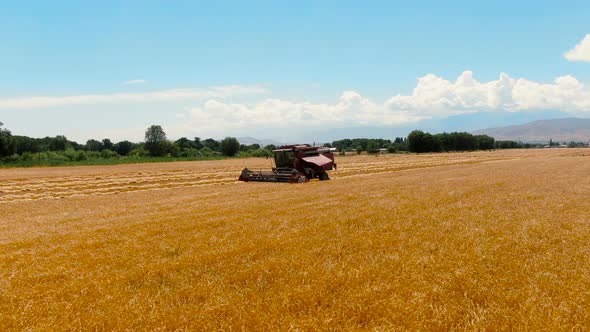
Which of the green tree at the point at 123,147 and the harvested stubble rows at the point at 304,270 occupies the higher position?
the green tree at the point at 123,147

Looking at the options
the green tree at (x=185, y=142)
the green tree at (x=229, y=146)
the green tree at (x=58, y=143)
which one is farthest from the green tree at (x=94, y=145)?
the green tree at (x=229, y=146)

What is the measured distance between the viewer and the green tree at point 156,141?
123 meters

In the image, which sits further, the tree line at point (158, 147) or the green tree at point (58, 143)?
the green tree at point (58, 143)

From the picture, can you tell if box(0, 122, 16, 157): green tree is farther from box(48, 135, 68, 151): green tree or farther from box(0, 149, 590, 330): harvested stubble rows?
box(48, 135, 68, 151): green tree

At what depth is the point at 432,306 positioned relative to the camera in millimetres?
5938

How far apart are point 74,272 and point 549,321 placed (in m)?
8.35

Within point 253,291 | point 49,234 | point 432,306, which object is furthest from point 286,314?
point 49,234

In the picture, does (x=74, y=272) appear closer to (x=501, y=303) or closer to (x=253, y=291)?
(x=253, y=291)

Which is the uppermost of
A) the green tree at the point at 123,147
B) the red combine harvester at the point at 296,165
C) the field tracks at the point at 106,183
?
the green tree at the point at 123,147

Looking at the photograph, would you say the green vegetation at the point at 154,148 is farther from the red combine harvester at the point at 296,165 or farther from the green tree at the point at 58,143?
the red combine harvester at the point at 296,165

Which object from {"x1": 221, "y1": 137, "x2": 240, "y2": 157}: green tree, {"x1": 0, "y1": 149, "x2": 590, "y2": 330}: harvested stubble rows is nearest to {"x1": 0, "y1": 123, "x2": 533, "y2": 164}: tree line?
{"x1": 221, "y1": 137, "x2": 240, "y2": 157}: green tree

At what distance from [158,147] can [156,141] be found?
130 inches

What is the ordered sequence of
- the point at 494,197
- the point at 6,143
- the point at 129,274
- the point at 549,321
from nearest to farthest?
the point at 549,321 → the point at 129,274 → the point at 494,197 → the point at 6,143

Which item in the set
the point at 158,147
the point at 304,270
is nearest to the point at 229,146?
the point at 158,147
